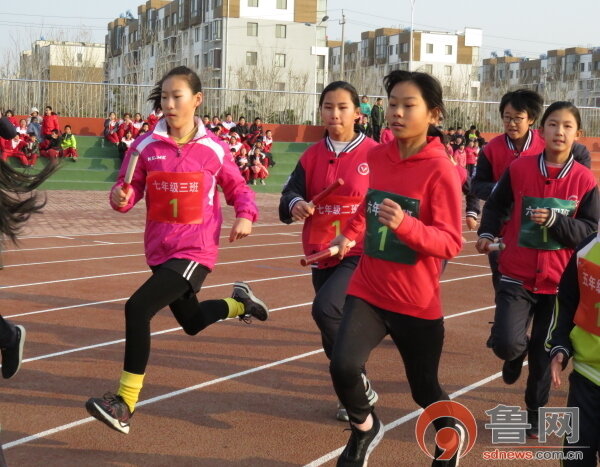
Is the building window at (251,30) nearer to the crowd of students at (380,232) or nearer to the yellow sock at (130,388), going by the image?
the crowd of students at (380,232)

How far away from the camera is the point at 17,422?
5180 mm

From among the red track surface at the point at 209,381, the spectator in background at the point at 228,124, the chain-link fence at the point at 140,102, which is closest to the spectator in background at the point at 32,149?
the chain-link fence at the point at 140,102

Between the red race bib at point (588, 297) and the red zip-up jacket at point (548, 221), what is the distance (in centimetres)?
143

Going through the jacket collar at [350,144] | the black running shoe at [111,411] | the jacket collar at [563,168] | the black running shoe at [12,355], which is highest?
the jacket collar at [350,144]

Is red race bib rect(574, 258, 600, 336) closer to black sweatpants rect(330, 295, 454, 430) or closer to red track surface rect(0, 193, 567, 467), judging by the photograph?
black sweatpants rect(330, 295, 454, 430)

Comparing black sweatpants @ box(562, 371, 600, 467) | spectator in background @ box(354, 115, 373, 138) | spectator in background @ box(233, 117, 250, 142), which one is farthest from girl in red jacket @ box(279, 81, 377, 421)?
spectator in background @ box(233, 117, 250, 142)

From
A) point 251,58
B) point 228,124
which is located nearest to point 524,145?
point 228,124

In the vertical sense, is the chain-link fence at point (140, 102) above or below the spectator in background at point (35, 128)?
above

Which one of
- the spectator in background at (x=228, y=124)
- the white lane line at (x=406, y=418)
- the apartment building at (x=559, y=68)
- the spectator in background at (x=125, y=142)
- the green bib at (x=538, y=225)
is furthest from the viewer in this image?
the apartment building at (x=559, y=68)

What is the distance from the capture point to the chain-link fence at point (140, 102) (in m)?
27.4

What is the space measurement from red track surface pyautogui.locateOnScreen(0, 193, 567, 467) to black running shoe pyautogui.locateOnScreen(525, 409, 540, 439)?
0.51 feet

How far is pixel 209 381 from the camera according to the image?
6.17 metres

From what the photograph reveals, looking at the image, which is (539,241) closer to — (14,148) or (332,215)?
(332,215)

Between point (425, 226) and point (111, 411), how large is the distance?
201cm
